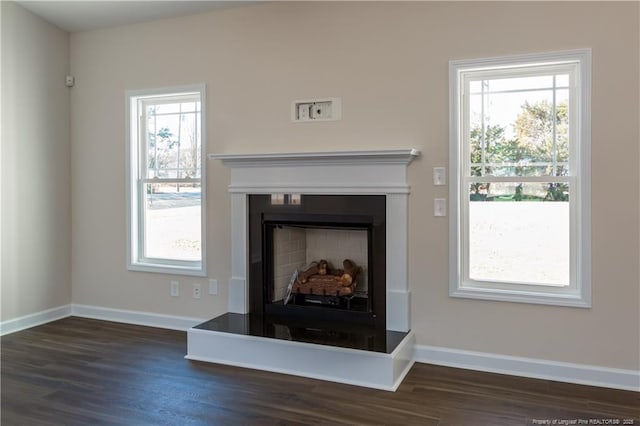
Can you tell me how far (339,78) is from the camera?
12.1 ft

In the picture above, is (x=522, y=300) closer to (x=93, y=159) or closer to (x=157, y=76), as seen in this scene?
(x=157, y=76)

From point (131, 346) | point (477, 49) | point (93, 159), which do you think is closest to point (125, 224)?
point (93, 159)

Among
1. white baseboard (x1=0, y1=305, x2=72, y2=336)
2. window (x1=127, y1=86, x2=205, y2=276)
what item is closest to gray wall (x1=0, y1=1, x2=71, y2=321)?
white baseboard (x1=0, y1=305, x2=72, y2=336)

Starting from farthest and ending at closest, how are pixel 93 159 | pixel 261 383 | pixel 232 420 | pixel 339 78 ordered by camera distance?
pixel 93 159
pixel 339 78
pixel 261 383
pixel 232 420

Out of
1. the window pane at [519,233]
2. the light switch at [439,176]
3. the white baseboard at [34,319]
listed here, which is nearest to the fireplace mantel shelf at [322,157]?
the light switch at [439,176]

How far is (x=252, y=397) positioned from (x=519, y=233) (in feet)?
6.73

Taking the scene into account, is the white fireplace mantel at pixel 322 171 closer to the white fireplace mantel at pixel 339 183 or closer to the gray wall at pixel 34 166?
the white fireplace mantel at pixel 339 183

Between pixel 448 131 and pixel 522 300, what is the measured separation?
4.04 feet

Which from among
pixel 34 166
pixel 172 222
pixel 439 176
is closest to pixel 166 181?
pixel 172 222

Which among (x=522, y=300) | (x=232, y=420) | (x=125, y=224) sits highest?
(x=125, y=224)

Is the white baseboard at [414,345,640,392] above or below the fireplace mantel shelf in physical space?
below

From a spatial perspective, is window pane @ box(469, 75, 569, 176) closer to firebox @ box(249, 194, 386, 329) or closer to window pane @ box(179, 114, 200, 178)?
firebox @ box(249, 194, 386, 329)

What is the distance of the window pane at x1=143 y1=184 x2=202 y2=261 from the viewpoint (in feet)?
14.1

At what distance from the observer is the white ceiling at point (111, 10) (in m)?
4.03
